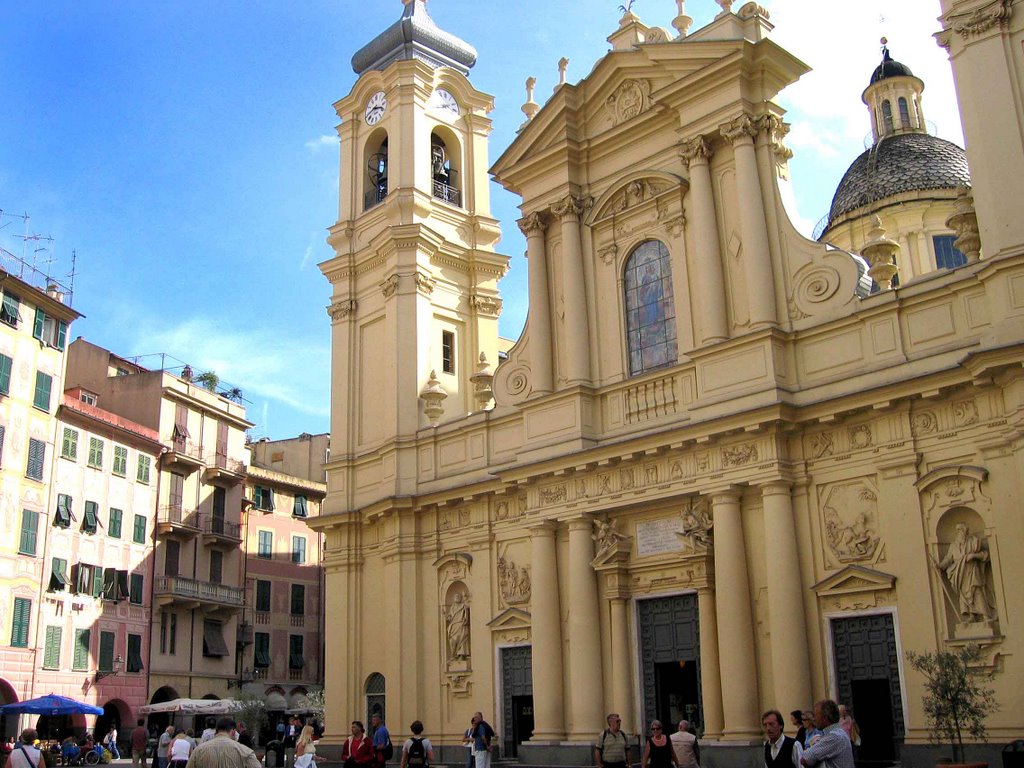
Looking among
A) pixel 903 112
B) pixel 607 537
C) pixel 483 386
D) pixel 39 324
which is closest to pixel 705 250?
pixel 607 537

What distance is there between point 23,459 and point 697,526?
21684 millimetres

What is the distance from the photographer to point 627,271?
2320 centimetres

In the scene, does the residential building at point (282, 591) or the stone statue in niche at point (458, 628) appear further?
the residential building at point (282, 591)

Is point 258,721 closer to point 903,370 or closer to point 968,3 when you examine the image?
point 903,370

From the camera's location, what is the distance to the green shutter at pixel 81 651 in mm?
33909

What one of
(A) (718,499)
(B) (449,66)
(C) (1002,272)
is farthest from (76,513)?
(C) (1002,272)

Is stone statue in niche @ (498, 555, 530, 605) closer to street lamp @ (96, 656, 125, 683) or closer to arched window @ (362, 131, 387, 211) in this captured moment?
arched window @ (362, 131, 387, 211)

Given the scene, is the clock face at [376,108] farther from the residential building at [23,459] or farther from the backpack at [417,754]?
the backpack at [417,754]

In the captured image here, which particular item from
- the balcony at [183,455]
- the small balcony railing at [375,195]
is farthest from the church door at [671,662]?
the balcony at [183,455]

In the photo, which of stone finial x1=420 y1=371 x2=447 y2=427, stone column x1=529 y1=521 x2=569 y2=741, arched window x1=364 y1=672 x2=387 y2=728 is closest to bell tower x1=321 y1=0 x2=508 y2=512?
stone finial x1=420 y1=371 x2=447 y2=427

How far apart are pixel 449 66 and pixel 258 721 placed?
20388mm

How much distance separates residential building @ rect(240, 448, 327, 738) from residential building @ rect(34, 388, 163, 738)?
5.53 meters

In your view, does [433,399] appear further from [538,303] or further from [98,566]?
[98,566]

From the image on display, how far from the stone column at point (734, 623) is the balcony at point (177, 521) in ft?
79.8
